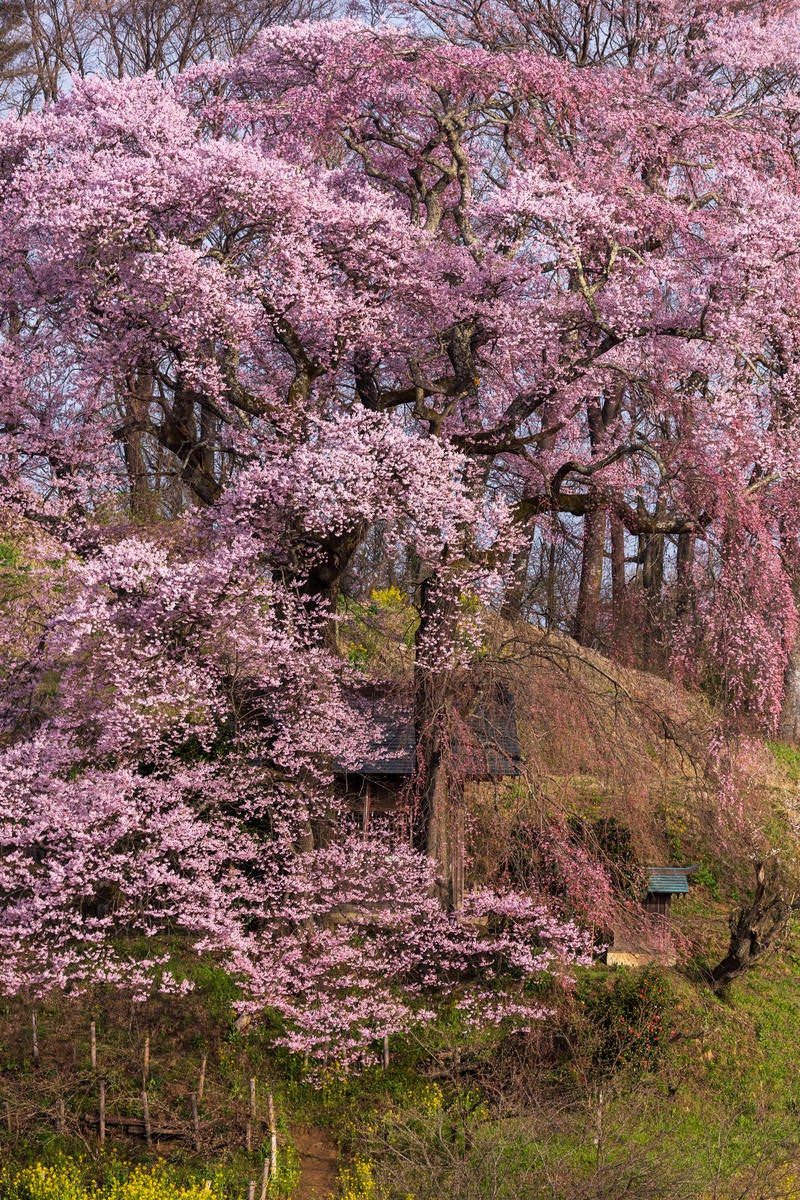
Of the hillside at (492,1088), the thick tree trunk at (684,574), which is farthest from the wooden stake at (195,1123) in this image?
the thick tree trunk at (684,574)

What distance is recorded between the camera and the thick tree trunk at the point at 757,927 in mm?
16719

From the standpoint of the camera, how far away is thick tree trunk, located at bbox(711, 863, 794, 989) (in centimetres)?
1672

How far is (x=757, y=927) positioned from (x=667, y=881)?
4.48 ft

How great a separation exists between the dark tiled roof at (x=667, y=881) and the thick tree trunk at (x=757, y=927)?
947 millimetres

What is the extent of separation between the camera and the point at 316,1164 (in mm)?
13258

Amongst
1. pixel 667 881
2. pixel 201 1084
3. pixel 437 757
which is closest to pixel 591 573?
pixel 667 881

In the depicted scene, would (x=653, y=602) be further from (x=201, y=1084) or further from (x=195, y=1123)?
(x=195, y=1123)

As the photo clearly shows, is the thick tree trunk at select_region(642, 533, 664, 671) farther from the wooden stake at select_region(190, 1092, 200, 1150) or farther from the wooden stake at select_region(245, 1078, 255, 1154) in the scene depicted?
the wooden stake at select_region(190, 1092, 200, 1150)

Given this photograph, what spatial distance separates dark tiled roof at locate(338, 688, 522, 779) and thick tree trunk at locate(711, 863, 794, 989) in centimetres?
393

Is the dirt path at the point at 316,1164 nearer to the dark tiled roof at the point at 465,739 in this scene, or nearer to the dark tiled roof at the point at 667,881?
the dark tiled roof at the point at 465,739

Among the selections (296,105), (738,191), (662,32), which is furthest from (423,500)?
(662,32)

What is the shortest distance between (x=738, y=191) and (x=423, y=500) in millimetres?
7818

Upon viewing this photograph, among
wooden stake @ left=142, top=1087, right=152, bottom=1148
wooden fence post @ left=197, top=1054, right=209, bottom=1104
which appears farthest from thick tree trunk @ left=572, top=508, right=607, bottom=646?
wooden stake @ left=142, top=1087, right=152, bottom=1148

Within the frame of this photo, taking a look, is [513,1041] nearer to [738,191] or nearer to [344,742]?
[344,742]
